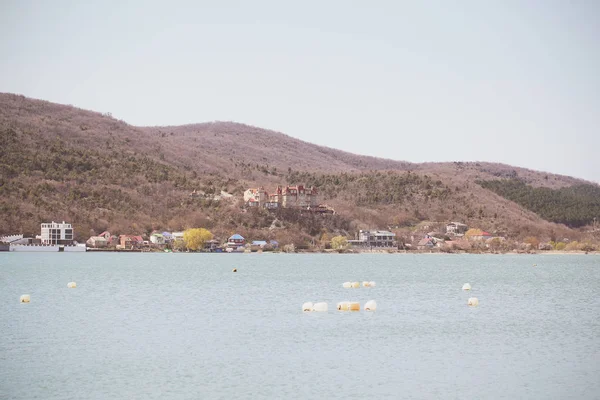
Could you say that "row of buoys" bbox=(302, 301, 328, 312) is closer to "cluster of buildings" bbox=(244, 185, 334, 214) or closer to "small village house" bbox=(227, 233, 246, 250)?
"small village house" bbox=(227, 233, 246, 250)

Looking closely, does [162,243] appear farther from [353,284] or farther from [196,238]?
[353,284]

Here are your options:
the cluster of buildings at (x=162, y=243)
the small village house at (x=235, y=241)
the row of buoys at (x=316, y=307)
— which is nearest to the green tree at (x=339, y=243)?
the cluster of buildings at (x=162, y=243)

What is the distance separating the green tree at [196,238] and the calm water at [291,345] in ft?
273

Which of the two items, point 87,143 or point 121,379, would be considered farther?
point 87,143

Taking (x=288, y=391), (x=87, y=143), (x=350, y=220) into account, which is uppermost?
(x=87, y=143)

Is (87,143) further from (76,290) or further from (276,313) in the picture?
(276,313)

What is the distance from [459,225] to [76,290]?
123999mm

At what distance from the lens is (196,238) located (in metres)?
144

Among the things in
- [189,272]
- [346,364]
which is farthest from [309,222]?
[346,364]

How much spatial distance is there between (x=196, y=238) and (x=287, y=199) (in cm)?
3163

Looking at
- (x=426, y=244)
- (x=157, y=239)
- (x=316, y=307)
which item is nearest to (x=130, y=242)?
(x=157, y=239)

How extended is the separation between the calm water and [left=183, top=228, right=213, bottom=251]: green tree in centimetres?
8307

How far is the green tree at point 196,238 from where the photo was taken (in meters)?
143

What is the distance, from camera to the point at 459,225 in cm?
17262
